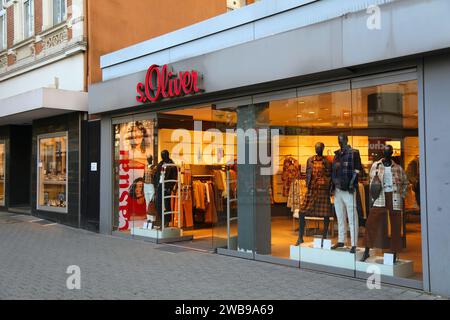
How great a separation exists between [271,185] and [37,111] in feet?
24.9

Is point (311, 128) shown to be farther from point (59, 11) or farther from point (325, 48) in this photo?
point (59, 11)

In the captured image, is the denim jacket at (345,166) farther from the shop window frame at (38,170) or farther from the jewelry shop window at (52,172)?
the jewelry shop window at (52,172)

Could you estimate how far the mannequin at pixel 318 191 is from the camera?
7637mm

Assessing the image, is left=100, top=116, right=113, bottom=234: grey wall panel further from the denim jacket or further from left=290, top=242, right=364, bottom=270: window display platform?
the denim jacket

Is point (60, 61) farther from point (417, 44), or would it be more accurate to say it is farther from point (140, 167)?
point (417, 44)

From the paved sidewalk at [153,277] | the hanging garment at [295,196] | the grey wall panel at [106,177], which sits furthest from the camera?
the grey wall panel at [106,177]

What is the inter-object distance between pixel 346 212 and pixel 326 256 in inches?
28.9

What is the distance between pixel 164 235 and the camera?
10.6 meters

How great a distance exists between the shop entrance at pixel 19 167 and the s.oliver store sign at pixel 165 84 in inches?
331

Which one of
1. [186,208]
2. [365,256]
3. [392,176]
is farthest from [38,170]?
[392,176]

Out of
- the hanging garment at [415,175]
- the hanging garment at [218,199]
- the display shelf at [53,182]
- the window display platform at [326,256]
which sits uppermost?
the hanging garment at [415,175]

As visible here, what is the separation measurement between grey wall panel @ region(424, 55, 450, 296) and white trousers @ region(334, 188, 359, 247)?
1.32m

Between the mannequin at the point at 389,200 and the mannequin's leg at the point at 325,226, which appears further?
the mannequin's leg at the point at 325,226

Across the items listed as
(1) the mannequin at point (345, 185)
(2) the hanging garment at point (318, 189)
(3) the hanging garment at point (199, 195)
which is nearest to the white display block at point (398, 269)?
(1) the mannequin at point (345, 185)
